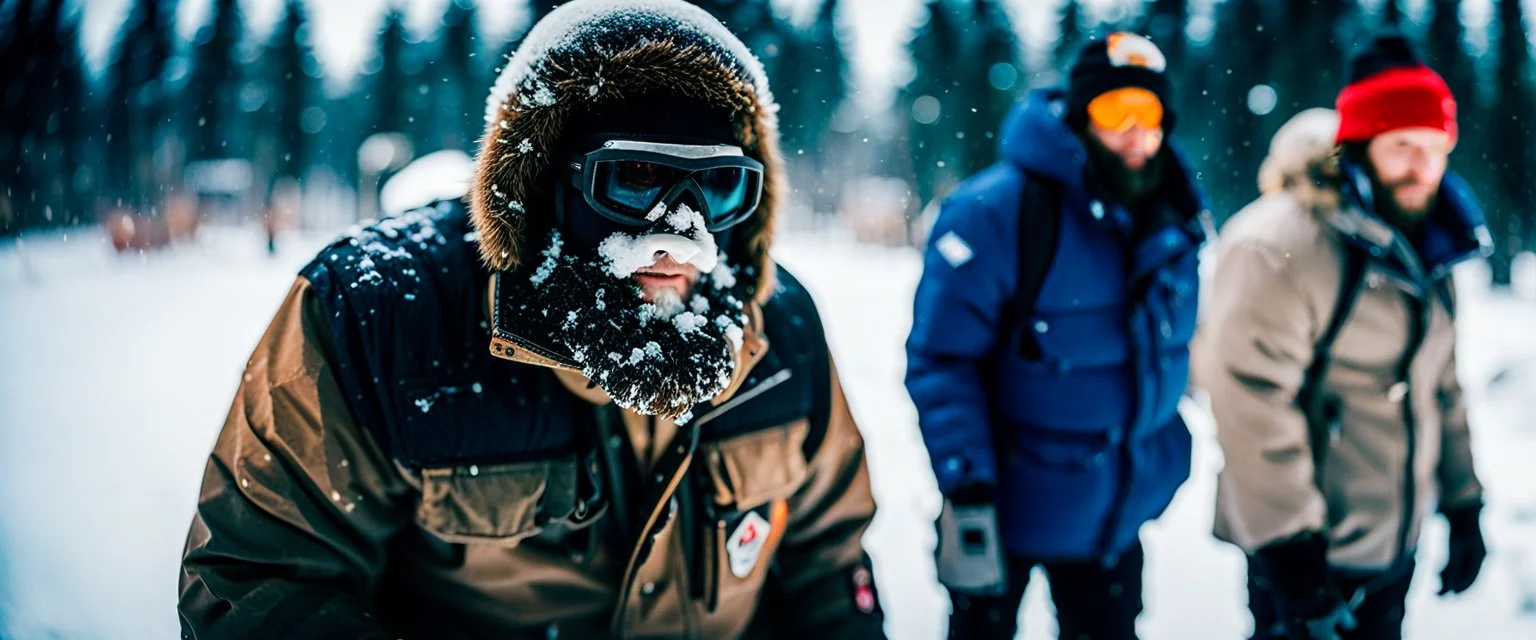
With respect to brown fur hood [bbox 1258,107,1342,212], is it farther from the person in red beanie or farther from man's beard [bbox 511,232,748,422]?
man's beard [bbox 511,232,748,422]

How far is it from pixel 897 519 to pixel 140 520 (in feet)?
14.0

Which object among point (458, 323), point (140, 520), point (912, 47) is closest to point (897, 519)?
point (458, 323)

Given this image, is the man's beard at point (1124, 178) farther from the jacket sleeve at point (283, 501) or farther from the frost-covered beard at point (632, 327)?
the jacket sleeve at point (283, 501)

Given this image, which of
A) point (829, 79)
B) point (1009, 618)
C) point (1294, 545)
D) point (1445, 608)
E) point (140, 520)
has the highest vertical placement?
point (829, 79)

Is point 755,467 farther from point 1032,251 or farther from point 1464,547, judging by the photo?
point 1464,547

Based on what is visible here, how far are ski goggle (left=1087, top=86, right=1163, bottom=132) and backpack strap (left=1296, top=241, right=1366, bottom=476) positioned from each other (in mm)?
785

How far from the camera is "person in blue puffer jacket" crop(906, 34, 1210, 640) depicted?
2328 mm

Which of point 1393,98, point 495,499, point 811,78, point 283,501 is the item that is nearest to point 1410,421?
point 1393,98

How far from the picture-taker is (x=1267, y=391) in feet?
8.00

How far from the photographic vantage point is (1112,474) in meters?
2.41

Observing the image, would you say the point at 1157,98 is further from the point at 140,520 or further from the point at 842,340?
the point at 842,340

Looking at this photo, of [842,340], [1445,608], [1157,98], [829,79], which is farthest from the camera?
[829,79]

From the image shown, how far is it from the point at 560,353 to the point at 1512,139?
20.5 metres

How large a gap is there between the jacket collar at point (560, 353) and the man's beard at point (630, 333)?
3cm
